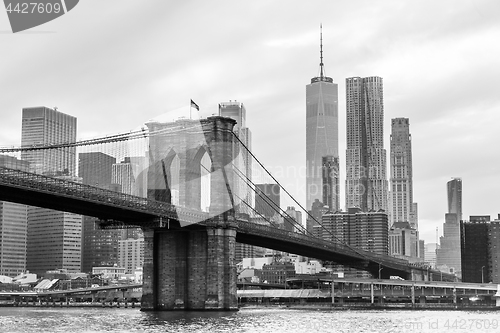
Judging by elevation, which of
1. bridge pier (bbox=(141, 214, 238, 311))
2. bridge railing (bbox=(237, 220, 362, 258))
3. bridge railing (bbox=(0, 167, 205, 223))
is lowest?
bridge pier (bbox=(141, 214, 238, 311))

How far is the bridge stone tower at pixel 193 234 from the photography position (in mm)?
82938

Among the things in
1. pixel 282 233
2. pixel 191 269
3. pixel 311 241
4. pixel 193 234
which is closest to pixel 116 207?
pixel 193 234

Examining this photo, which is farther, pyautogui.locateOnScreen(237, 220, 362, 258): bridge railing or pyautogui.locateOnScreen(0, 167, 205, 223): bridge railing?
pyautogui.locateOnScreen(237, 220, 362, 258): bridge railing

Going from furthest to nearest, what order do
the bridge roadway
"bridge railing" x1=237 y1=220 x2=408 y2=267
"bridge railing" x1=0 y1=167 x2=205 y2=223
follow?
"bridge railing" x1=237 y1=220 x2=408 y2=267 → the bridge roadway → "bridge railing" x1=0 y1=167 x2=205 y2=223

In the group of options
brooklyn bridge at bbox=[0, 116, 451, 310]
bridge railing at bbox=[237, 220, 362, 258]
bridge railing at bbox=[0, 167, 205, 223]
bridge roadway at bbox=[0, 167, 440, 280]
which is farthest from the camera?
bridge railing at bbox=[237, 220, 362, 258]

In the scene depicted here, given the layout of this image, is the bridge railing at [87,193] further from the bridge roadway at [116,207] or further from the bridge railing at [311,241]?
the bridge railing at [311,241]

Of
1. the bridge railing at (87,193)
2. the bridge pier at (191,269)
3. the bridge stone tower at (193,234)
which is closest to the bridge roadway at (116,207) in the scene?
the bridge railing at (87,193)

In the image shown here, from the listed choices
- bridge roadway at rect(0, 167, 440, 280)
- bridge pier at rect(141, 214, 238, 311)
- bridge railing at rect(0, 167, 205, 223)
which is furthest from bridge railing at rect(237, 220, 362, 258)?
bridge railing at rect(0, 167, 205, 223)

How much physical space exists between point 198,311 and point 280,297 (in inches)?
2380

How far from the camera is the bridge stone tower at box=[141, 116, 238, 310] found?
82938 millimetres

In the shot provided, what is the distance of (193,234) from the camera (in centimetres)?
8462

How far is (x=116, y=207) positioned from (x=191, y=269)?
13.8 metres

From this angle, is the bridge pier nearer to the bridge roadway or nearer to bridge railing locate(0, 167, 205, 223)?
the bridge roadway

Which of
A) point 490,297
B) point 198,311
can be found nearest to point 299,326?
point 198,311
